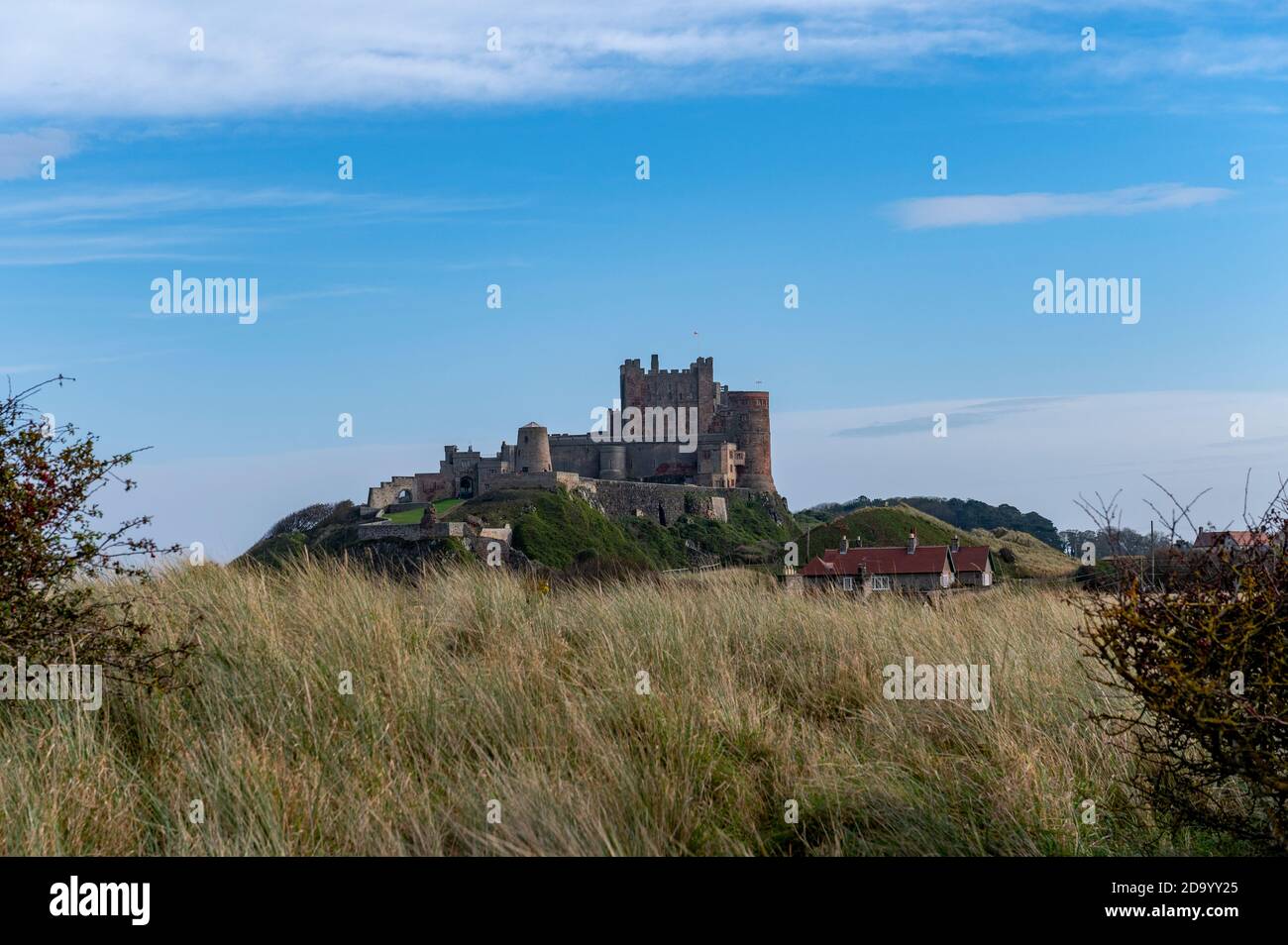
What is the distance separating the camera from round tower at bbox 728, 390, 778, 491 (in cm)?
7350

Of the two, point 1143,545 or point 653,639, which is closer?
point 1143,545

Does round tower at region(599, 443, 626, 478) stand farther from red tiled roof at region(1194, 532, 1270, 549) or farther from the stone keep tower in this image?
red tiled roof at region(1194, 532, 1270, 549)

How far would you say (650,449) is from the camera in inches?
2938

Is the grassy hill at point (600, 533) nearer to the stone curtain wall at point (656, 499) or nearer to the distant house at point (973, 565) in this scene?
the stone curtain wall at point (656, 499)

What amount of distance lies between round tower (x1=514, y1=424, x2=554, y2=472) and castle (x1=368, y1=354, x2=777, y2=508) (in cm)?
6

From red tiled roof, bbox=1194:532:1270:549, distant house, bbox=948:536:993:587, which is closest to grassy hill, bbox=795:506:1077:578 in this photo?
distant house, bbox=948:536:993:587

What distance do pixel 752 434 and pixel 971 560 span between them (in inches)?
1744

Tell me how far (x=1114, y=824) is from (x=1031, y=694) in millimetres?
1511

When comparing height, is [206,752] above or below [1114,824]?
above

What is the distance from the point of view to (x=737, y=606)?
28.7ft

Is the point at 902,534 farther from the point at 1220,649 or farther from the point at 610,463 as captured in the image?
the point at 1220,649
